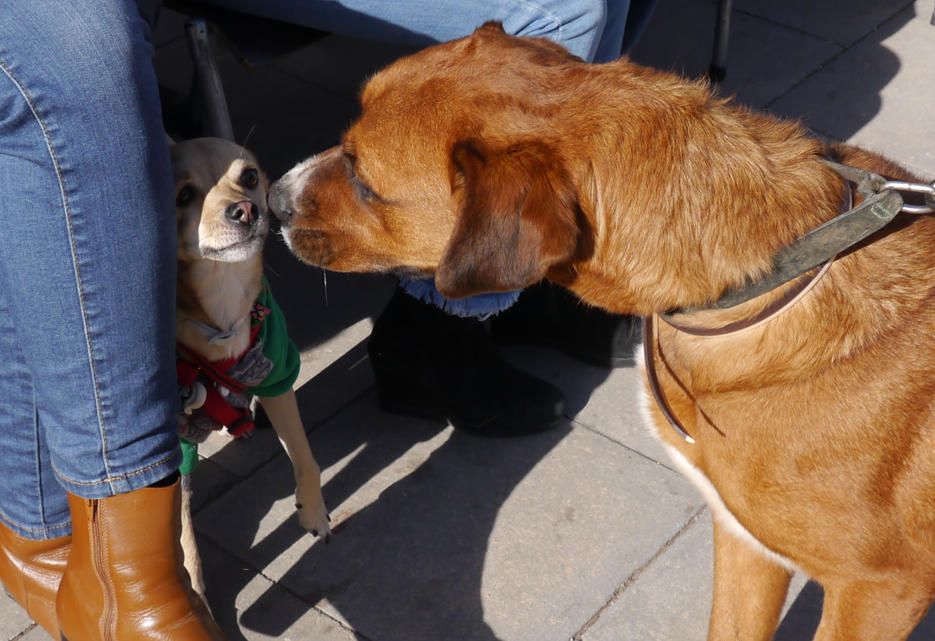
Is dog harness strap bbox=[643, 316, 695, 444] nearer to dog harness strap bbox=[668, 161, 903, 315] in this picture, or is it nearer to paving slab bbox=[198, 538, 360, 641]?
dog harness strap bbox=[668, 161, 903, 315]

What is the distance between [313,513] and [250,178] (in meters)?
0.95

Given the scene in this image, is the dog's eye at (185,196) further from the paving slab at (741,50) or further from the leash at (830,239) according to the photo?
the paving slab at (741,50)

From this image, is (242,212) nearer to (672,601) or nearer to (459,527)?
(459,527)

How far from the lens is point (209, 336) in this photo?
115 inches

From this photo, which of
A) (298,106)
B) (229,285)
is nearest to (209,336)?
(229,285)

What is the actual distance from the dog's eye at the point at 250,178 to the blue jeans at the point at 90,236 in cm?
60

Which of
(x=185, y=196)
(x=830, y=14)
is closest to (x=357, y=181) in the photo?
(x=185, y=196)

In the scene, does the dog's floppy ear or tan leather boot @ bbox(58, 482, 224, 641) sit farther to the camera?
tan leather boot @ bbox(58, 482, 224, 641)

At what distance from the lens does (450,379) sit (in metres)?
3.56

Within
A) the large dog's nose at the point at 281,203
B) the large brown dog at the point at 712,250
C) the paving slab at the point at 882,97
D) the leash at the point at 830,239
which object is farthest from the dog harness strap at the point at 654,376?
the paving slab at the point at 882,97

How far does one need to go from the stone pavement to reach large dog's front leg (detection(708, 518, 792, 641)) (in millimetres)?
190

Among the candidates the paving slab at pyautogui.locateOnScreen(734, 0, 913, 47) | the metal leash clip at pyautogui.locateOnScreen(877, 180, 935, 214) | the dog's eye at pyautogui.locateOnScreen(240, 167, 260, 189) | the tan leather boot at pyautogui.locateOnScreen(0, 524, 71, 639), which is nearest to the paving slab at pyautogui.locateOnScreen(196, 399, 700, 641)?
the tan leather boot at pyautogui.locateOnScreen(0, 524, 71, 639)

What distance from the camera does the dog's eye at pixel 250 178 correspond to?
2.99 metres

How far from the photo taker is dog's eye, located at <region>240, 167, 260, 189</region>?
9.82 ft
